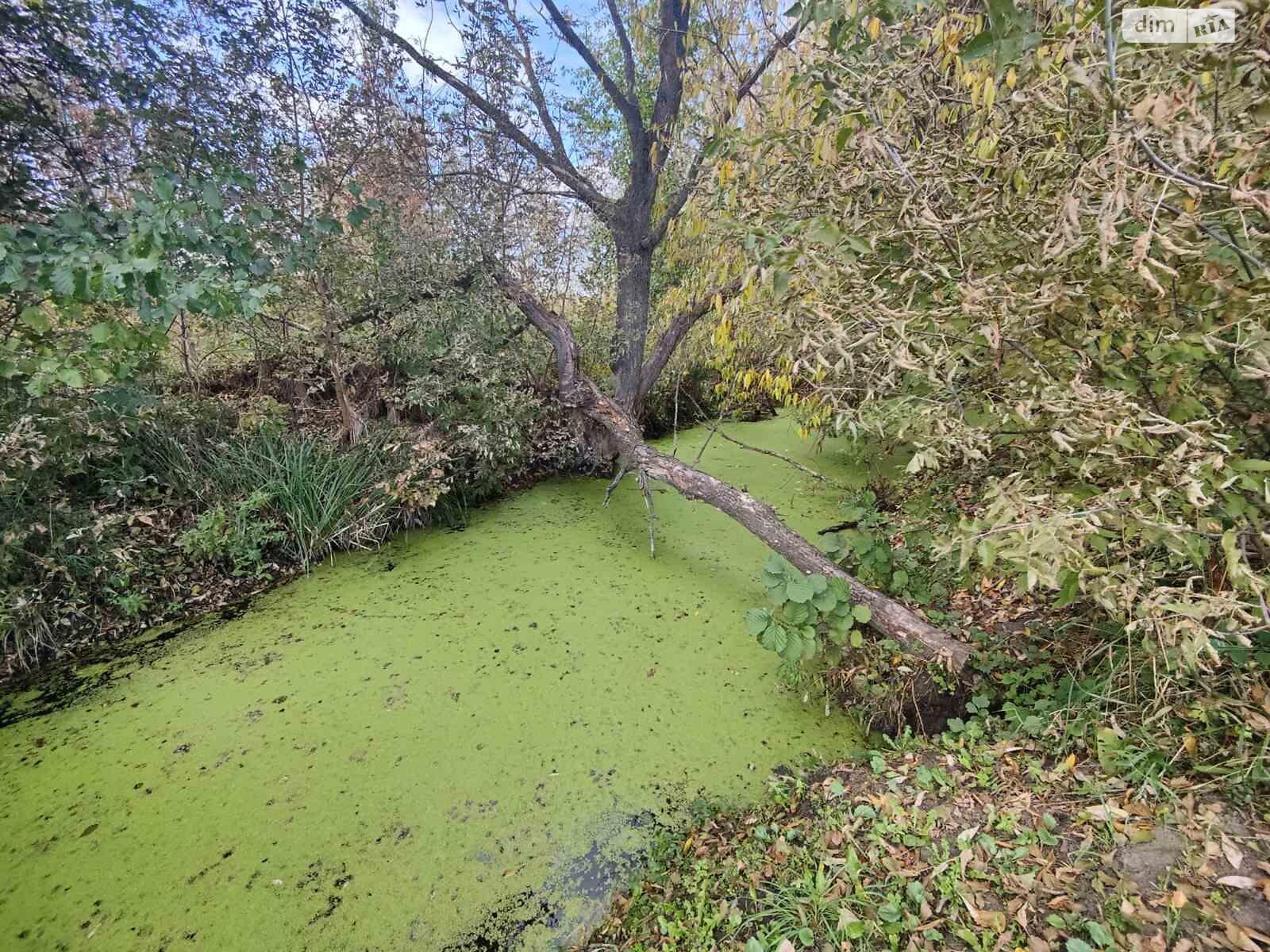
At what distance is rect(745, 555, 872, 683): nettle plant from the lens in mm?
1656

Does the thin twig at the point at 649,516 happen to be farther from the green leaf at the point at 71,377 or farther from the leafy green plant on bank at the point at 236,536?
the green leaf at the point at 71,377

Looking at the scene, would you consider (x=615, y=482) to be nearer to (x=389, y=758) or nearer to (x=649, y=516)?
(x=649, y=516)

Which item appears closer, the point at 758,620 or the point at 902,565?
the point at 758,620

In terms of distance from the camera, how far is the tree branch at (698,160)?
91.8 inches

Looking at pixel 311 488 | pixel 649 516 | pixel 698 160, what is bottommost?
pixel 649 516

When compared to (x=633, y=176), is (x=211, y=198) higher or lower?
lower

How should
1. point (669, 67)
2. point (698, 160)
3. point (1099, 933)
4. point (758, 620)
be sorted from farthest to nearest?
1. point (669, 67)
2. point (698, 160)
3. point (758, 620)
4. point (1099, 933)

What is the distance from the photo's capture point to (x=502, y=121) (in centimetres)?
308

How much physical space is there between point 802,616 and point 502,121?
10.4 ft

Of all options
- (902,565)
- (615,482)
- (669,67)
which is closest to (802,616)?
(902,565)

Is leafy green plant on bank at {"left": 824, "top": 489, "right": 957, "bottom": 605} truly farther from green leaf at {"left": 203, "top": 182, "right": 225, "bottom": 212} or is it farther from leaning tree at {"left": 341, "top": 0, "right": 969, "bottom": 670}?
green leaf at {"left": 203, "top": 182, "right": 225, "bottom": 212}

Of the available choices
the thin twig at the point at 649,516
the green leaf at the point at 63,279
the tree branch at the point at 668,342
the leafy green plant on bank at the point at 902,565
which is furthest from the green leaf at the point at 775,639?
the tree branch at the point at 668,342

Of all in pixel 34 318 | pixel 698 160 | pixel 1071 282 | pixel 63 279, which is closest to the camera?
pixel 1071 282

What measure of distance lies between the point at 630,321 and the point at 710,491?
1.61m
